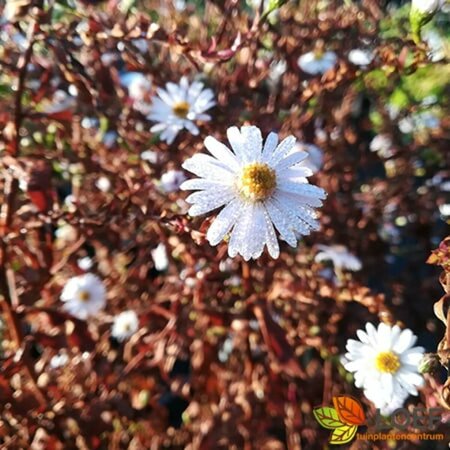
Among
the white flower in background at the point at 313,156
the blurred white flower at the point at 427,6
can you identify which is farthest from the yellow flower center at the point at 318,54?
the blurred white flower at the point at 427,6

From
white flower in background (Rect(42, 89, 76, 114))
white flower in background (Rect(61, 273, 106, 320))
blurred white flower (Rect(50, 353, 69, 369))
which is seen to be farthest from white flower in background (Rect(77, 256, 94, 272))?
white flower in background (Rect(42, 89, 76, 114))

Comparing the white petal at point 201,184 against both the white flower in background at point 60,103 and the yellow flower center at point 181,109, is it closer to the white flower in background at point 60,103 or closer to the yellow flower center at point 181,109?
the yellow flower center at point 181,109

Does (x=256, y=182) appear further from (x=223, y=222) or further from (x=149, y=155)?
(x=149, y=155)

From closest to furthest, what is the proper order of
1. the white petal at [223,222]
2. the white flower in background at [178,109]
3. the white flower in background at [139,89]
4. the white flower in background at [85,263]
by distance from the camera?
the white petal at [223,222] → the white flower in background at [178,109] → the white flower in background at [85,263] → the white flower in background at [139,89]

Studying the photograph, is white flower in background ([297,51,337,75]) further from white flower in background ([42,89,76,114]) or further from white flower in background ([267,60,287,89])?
white flower in background ([42,89,76,114])

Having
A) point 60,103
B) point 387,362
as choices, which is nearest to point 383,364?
point 387,362

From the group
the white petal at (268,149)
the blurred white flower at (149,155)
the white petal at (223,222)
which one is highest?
the blurred white flower at (149,155)

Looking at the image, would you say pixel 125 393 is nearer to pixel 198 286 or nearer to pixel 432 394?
pixel 198 286
